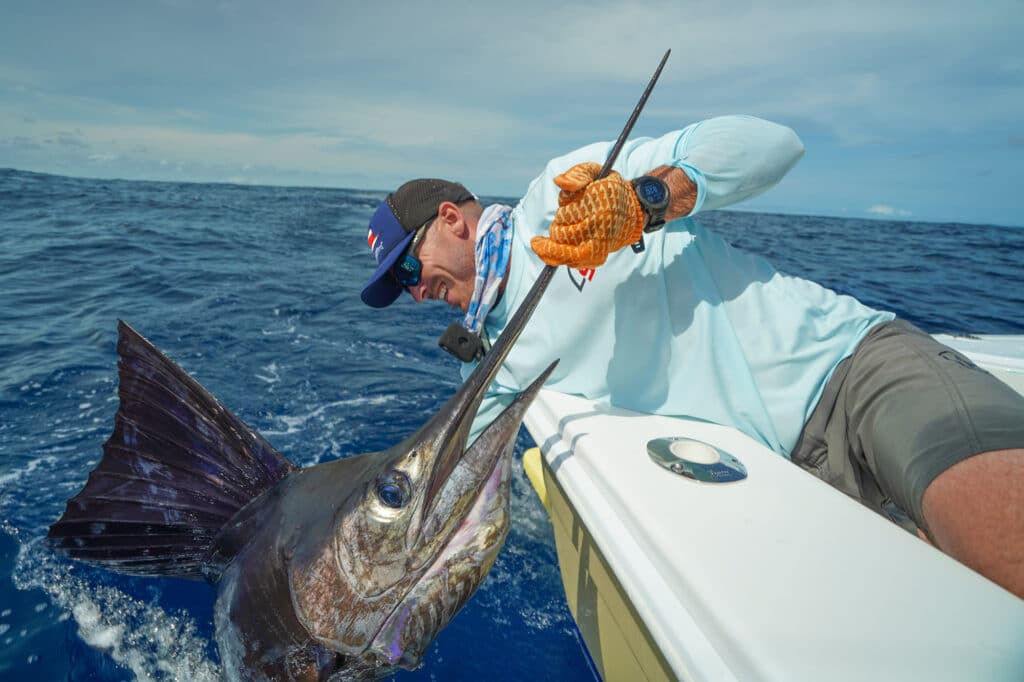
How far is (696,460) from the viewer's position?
4.42ft

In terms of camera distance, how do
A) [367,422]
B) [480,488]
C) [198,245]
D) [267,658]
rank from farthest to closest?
[198,245] → [367,422] → [267,658] → [480,488]

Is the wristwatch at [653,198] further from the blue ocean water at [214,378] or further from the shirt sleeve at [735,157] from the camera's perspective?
the blue ocean water at [214,378]

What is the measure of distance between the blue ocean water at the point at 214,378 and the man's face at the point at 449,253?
3.98 ft

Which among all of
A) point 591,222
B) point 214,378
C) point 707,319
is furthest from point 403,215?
point 214,378

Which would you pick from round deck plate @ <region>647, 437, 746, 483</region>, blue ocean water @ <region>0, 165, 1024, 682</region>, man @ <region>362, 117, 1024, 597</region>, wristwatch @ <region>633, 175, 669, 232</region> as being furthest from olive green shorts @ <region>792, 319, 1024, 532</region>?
blue ocean water @ <region>0, 165, 1024, 682</region>

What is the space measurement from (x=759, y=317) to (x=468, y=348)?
933 millimetres

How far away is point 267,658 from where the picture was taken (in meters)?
1.32

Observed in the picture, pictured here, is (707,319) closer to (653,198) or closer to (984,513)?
(653,198)

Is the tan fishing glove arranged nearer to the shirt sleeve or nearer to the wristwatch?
the wristwatch

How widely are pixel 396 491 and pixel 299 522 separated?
0.37 meters

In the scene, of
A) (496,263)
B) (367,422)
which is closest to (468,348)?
(496,263)

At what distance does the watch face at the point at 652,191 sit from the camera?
1479mm

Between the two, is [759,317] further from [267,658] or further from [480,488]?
[267,658]

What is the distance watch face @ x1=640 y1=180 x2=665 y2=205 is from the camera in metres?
1.48
